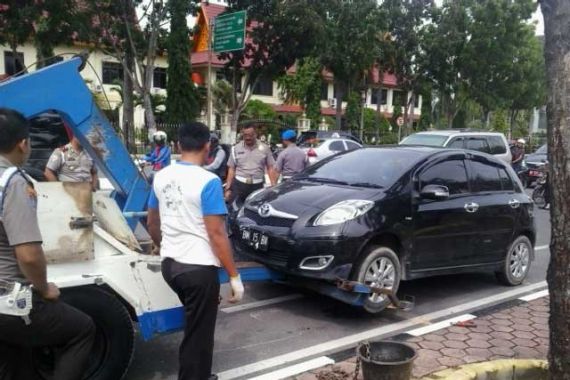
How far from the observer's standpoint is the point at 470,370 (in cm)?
360

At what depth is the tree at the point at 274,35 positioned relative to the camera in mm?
18044

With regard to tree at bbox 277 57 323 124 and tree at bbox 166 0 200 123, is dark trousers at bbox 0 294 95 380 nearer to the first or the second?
tree at bbox 166 0 200 123

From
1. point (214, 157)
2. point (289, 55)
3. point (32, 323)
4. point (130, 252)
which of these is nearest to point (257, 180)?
point (214, 157)

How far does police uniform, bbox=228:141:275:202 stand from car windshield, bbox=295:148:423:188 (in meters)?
1.31

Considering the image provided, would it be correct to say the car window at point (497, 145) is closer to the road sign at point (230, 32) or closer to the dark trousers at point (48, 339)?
the road sign at point (230, 32)

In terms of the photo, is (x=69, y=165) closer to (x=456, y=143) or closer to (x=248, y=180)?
(x=248, y=180)

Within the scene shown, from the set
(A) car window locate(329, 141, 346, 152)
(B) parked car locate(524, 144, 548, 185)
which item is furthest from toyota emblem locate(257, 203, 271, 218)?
(B) parked car locate(524, 144, 548, 185)

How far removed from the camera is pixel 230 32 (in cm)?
1786

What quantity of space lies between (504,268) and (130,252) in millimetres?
4431

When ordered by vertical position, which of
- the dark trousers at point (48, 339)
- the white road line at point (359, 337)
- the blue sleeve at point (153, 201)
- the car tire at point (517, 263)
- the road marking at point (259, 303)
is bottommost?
the white road line at point (359, 337)

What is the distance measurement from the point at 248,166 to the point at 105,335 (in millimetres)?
4298

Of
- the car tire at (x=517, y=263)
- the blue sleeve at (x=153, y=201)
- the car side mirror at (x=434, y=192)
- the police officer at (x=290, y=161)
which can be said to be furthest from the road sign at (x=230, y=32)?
the blue sleeve at (x=153, y=201)

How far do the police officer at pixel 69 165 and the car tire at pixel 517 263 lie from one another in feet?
16.0

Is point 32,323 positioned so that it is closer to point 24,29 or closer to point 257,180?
point 257,180
